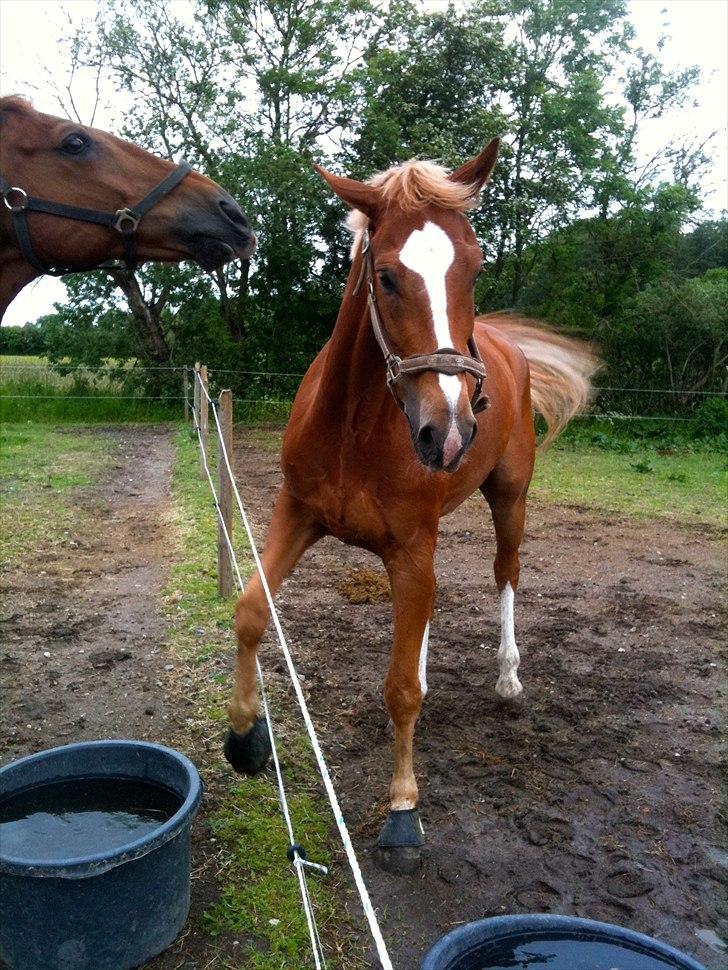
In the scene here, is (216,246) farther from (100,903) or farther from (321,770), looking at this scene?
(100,903)

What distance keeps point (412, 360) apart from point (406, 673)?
119 cm

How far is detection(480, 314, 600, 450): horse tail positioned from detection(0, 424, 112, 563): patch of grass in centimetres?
411

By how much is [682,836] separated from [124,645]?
2960mm

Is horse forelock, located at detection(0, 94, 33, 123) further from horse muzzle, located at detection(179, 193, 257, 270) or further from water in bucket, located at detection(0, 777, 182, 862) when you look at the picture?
water in bucket, located at detection(0, 777, 182, 862)

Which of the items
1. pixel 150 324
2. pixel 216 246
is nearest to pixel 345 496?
pixel 216 246

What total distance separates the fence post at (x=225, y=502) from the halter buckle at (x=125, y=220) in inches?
90.5

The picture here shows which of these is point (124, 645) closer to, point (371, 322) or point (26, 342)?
point (371, 322)

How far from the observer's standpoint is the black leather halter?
8.09ft

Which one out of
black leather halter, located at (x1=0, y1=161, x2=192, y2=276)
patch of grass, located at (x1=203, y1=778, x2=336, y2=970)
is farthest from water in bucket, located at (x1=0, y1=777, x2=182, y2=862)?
black leather halter, located at (x1=0, y1=161, x2=192, y2=276)

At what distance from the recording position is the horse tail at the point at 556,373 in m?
4.93

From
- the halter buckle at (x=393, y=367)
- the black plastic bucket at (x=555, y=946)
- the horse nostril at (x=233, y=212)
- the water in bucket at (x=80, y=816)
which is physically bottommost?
the water in bucket at (x=80, y=816)

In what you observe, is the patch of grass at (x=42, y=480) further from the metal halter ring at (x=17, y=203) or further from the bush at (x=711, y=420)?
the bush at (x=711, y=420)

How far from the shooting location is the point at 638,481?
10.4 m

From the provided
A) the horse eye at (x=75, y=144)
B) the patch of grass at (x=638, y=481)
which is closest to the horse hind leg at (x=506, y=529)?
the horse eye at (x=75, y=144)
